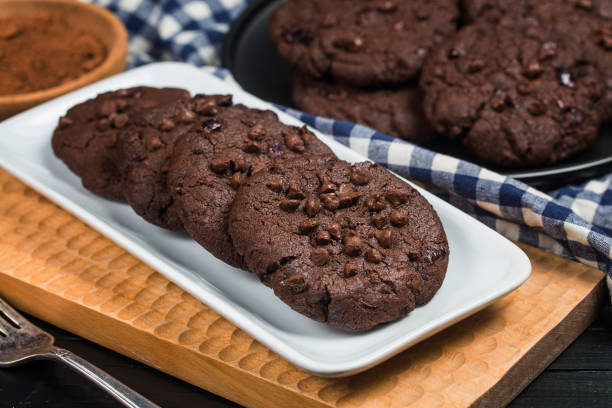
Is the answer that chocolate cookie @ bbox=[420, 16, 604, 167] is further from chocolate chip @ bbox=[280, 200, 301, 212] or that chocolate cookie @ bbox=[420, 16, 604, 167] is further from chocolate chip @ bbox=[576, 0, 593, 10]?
chocolate chip @ bbox=[280, 200, 301, 212]

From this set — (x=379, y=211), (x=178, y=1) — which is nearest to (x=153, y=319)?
(x=379, y=211)

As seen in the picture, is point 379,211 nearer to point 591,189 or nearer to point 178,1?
point 591,189

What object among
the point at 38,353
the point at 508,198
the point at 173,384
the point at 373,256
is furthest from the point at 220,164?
the point at 508,198

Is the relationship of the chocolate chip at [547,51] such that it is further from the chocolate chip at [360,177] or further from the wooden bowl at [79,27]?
the wooden bowl at [79,27]

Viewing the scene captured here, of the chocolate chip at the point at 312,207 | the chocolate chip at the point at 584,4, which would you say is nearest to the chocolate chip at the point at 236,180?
the chocolate chip at the point at 312,207

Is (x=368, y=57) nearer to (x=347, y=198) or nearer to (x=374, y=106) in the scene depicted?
(x=374, y=106)
